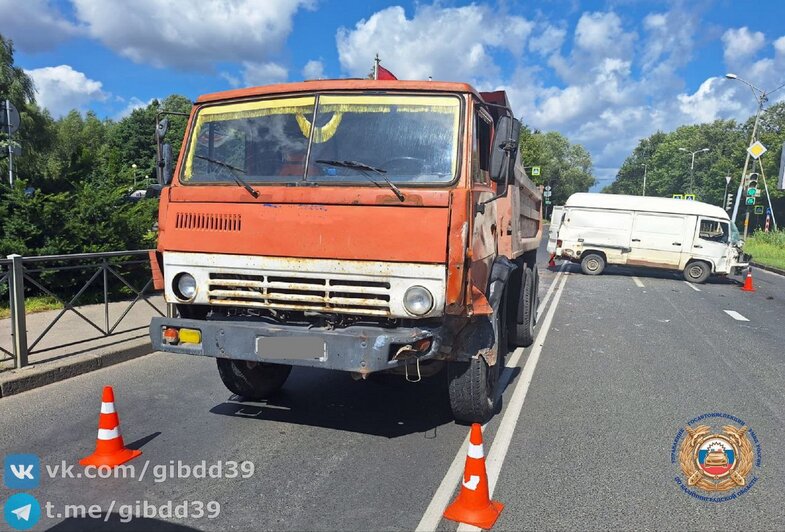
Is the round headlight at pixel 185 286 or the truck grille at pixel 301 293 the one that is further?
the round headlight at pixel 185 286

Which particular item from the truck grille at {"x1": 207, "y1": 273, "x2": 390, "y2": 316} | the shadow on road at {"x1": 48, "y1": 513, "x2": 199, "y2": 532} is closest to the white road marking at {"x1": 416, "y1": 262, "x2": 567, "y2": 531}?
the truck grille at {"x1": 207, "y1": 273, "x2": 390, "y2": 316}

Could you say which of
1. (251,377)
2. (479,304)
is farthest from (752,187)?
(251,377)

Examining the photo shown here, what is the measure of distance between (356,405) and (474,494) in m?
2.03

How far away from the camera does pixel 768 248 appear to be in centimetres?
2925

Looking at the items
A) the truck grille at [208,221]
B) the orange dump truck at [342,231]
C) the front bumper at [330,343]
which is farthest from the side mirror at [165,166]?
the front bumper at [330,343]

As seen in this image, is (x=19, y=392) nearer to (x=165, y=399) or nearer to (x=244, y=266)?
(x=165, y=399)

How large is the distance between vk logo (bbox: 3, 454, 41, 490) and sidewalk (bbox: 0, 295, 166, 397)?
5.34ft

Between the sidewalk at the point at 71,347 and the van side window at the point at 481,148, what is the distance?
4.67 meters

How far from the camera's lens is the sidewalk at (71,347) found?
5551 millimetres

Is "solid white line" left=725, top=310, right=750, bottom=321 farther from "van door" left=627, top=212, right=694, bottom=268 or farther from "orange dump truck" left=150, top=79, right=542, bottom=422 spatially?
"orange dump truck" left=150, top=79, right=542, bottom=422

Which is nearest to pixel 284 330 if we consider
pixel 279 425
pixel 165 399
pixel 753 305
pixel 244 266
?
pixel 244 266

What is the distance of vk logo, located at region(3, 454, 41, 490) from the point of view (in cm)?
357

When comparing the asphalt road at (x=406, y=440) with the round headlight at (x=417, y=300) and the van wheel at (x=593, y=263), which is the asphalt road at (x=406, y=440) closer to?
the round headlight at (x=417, y=300)

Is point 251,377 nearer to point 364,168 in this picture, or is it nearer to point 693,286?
point 364,168
